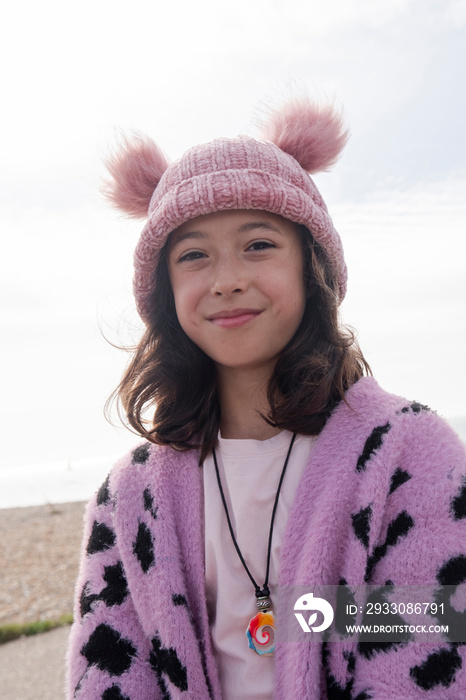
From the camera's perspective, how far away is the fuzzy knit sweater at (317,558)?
4.37 ft

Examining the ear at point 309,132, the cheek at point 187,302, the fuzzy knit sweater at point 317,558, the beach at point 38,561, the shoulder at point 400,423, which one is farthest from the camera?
the beach at point 38,561

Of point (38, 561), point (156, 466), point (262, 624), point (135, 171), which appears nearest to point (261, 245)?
point (135, 171)

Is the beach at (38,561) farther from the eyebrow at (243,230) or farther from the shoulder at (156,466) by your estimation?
the eyebrow at (243,230)

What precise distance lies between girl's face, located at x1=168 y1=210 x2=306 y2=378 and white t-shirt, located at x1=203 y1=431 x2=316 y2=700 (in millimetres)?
293

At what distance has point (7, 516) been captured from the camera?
11016mm

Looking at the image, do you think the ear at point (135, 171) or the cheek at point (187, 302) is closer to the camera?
the cheek at point (187, 302)

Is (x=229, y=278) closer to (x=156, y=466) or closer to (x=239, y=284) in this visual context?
(x=239, y=284)

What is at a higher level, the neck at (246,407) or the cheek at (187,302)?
the cheek at (187,302)

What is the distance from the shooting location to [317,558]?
1.43m

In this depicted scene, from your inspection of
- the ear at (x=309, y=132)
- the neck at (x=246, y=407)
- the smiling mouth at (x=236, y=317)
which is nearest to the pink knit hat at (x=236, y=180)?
the ear at (x=309, y=132)

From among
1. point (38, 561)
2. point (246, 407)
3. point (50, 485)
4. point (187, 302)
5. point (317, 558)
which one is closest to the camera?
point (317, 558)

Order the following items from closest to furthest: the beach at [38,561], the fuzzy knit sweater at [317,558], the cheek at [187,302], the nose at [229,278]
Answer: the fuzzy knit sweater at [317,558], the nose at [229,278], the cheek at [187,302], the beach at [38,561]

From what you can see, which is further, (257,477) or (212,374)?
(212,374)

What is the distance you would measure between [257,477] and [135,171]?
1.15 metres
